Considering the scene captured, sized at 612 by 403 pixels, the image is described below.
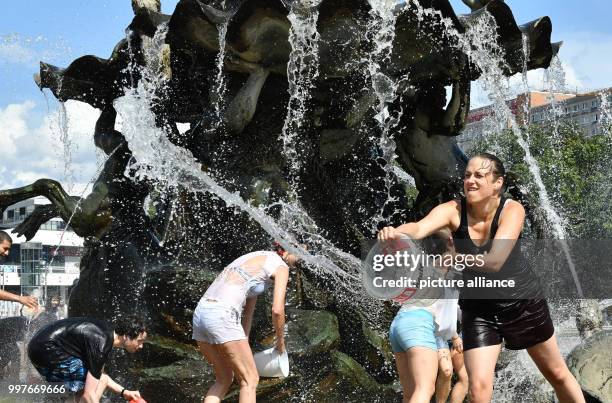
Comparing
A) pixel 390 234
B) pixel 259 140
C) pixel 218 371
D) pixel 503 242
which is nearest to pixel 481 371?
pixel 503 242

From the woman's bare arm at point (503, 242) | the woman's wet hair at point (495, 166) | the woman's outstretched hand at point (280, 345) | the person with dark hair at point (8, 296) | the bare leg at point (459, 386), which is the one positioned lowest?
the bare leg at point (459, 386)

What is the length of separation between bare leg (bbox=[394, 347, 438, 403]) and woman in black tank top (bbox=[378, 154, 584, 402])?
0.65 feet

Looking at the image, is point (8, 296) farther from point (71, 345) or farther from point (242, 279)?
point (242, 279)

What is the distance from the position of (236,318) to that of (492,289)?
1.65m

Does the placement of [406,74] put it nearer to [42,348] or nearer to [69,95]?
[69,95]

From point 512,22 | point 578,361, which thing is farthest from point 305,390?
point 512,22

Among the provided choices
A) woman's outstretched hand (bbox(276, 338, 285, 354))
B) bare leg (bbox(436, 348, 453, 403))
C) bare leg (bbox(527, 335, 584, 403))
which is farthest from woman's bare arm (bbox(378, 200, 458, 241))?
bare leg (bbox(436, 348, 453, 403))

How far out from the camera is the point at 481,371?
15.1ft

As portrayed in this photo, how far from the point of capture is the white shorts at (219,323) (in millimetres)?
5465

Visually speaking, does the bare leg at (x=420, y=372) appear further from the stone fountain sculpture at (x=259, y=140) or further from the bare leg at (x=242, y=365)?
the stone fountain sculpture at (x=259, y=140)

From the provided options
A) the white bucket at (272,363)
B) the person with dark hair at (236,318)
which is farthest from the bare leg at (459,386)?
the person with dark hair at (236,318)

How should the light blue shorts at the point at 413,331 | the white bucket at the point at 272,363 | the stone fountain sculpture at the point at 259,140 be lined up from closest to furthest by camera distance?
the light blue shorts at the point at 413,331
the white bucket at the point at 272,363
the stone fountain sculpture at the point at 259,140

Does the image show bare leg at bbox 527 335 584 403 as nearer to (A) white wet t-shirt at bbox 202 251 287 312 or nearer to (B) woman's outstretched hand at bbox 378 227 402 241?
(B) woman's outstretched hand at bbox 378 227 402 241

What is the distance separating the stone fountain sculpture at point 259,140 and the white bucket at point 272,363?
127cm
